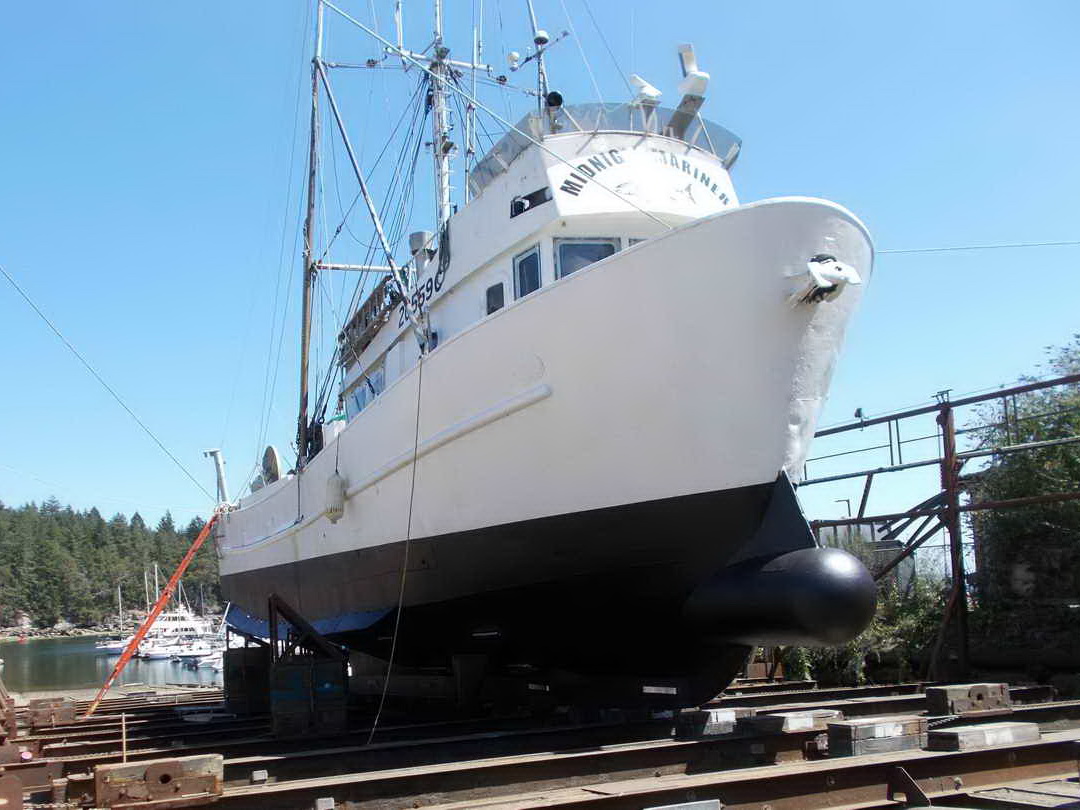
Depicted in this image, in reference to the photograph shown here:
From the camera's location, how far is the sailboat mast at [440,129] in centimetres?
1303

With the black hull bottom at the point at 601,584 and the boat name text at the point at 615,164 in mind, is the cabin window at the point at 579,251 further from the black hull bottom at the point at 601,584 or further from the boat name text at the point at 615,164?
the black hull bottom at the point at 601,584

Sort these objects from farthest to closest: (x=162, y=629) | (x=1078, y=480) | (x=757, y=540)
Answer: (x=162, y=629) → (x=1078, y=480) → (x=757, y=540)

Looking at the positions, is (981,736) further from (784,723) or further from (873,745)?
(784,723)

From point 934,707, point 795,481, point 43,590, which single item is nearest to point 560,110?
point 795,481

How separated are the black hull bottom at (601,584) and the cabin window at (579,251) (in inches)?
94.5

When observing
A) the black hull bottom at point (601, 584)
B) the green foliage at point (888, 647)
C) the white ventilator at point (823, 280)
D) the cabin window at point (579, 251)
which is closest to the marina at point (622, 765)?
the black hull bottom at point (601, 584)

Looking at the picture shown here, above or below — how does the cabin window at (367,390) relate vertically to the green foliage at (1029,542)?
above

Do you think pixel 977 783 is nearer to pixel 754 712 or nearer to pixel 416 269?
pixel 754 712

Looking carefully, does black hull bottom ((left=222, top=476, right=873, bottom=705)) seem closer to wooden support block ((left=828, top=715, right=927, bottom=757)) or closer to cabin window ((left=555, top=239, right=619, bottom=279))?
wooden support block ((left=828, top=715, right=927, bottom=757))

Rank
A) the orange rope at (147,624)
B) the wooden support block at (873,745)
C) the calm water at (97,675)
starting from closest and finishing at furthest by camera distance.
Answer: the wooden support block at (873,745) → the orange rope at (147,624) → the calm water at (97,675)

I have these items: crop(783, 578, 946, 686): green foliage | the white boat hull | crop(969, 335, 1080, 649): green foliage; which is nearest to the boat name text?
the white boat hull

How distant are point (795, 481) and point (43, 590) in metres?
135

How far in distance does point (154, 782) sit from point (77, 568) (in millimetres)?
137580

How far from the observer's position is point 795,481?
6.87m
